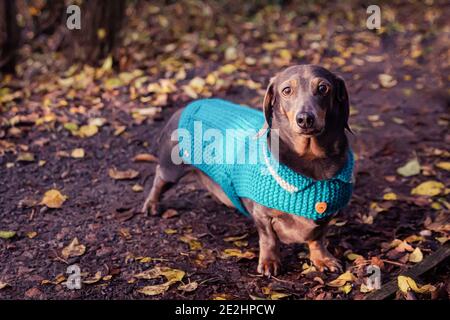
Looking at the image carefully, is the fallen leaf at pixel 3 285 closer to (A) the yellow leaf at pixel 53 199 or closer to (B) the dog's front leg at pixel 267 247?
(A) the yellow leaf at pixel 53 199

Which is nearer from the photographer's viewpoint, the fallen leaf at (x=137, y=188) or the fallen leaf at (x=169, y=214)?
the fallen leaf at (x=169, y=214)

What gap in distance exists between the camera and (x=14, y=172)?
419cm

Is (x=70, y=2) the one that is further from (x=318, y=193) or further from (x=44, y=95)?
(x=318, y=193)

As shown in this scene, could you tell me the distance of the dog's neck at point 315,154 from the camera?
3.00 meters

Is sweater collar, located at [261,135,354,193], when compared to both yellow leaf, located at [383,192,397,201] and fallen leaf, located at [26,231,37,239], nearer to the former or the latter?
yellow leaf, located at [383,192,397,201]

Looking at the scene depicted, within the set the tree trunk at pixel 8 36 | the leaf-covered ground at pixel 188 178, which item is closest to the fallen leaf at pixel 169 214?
the leaf-covered ground at pixel 188 178

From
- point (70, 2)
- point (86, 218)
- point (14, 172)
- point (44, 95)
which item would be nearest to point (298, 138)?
point (86, 218)

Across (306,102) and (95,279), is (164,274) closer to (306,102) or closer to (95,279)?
(95,279)

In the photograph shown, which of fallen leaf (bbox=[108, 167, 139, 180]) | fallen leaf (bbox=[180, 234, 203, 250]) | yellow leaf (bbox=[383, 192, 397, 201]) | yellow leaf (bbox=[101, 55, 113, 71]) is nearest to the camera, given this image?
fallen leaf (bbox=[180, 234, 203, 250])

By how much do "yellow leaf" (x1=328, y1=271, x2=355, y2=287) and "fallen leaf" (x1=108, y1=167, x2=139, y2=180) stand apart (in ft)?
5.47

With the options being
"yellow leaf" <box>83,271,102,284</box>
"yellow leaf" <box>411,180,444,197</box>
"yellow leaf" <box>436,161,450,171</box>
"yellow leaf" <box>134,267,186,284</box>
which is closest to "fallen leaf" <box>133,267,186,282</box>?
"yellow leaf" <box>134,267,186,284</box>

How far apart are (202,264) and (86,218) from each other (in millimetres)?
838

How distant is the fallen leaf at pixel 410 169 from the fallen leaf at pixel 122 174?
5.75ft

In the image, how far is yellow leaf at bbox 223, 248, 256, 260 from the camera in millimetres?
3312
